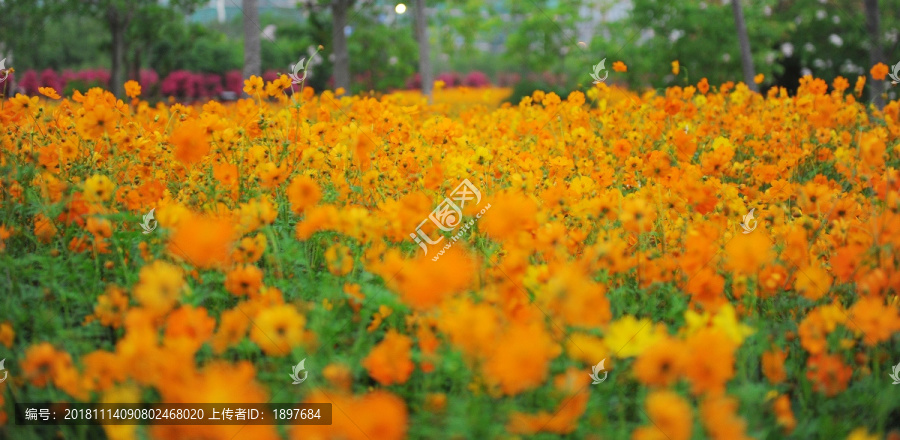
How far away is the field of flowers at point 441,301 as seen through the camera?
1.14 metres

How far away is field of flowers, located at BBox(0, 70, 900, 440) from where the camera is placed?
114cm

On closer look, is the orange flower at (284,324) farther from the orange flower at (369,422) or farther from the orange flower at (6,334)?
the orange flower at (6,334)

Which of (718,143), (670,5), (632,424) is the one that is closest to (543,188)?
(718,143)

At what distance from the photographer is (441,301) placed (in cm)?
126

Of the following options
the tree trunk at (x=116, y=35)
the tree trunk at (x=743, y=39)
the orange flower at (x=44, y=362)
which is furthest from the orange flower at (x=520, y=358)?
the tree trunk at (x=116, y=35)

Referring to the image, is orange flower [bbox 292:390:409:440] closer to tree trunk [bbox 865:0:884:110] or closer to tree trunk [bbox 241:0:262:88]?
tree trunk [bbox 865:0:884:110]

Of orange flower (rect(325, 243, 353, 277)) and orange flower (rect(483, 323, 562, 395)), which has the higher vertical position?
orange flower (rect(325, 243, 353, 277))

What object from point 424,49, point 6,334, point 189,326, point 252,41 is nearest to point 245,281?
point 189,326

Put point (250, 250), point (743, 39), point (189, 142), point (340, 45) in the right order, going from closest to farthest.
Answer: point (250, 250) → point (189, 142) → point (743, 39) → point (340, 45)

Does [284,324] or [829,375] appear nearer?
[284,324]

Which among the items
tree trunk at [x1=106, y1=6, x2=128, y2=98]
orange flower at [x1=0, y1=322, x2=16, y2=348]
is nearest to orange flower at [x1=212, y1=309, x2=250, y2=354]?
orange flower at [x1=0, y1=322, x2=16, y2=348]

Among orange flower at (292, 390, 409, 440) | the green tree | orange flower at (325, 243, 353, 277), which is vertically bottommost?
orange flower at (292, 390, 409, 440)

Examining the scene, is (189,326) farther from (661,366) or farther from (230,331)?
(661,366)

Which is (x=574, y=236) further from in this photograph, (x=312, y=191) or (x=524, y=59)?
(x=524, y=59)
